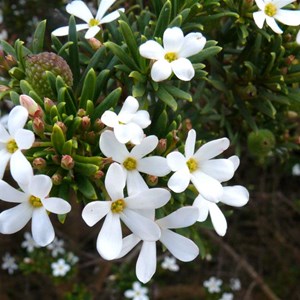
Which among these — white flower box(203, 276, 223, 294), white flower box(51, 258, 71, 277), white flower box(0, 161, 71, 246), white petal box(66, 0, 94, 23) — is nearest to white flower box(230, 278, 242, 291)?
white flower box(203, 276, 223, 294)

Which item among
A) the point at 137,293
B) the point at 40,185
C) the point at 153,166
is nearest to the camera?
the point at 40,185

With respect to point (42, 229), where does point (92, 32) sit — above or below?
above

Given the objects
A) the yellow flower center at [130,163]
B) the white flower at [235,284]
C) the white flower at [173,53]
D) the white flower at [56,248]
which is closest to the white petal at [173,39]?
the white flower at [173,53]

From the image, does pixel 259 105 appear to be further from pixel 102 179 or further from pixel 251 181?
pixel 251 181

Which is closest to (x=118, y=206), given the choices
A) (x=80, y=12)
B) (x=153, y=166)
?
(x=153, y=166)

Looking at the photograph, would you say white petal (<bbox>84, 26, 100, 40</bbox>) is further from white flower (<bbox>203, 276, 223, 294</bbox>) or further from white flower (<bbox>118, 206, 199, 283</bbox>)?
white flower (<bbox>203, 276, 223, 294</bbox>)

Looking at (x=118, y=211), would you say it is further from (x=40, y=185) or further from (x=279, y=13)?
(x=279, y=13)
